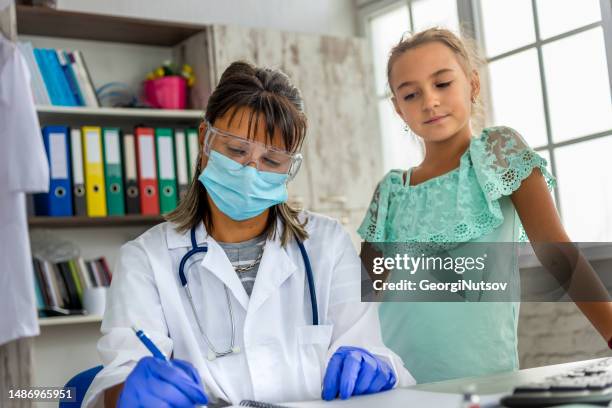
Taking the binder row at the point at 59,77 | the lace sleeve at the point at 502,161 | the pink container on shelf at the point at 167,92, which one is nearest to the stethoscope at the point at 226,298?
the lace sleeve at the point at 502,161

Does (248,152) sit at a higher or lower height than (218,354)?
higher

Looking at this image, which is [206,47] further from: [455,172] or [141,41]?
[455,172]

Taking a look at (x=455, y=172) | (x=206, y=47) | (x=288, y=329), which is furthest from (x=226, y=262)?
(x=206, y=47)

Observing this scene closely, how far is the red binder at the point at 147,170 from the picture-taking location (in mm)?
3008

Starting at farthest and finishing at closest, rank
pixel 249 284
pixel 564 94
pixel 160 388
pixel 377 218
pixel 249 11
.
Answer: pixel 249 11
pixel 564 94
pixel 377 218
pixel 249 284
pixel 160 388

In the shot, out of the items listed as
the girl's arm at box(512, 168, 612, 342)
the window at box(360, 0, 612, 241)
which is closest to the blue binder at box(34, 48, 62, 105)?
the window at box(360, 0, 612, 241)

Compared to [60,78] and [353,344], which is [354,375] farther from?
[60,78]

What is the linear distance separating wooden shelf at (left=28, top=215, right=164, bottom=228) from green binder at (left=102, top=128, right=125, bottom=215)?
0.04 m

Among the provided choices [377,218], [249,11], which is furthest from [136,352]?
[249,11]

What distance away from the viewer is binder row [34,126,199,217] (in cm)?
287

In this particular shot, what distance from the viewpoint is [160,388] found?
1019 mm

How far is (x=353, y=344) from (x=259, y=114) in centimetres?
44

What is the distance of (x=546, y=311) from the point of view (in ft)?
8.69

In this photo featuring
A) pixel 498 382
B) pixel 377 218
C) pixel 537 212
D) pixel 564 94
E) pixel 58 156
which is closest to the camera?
pixel 498 382
